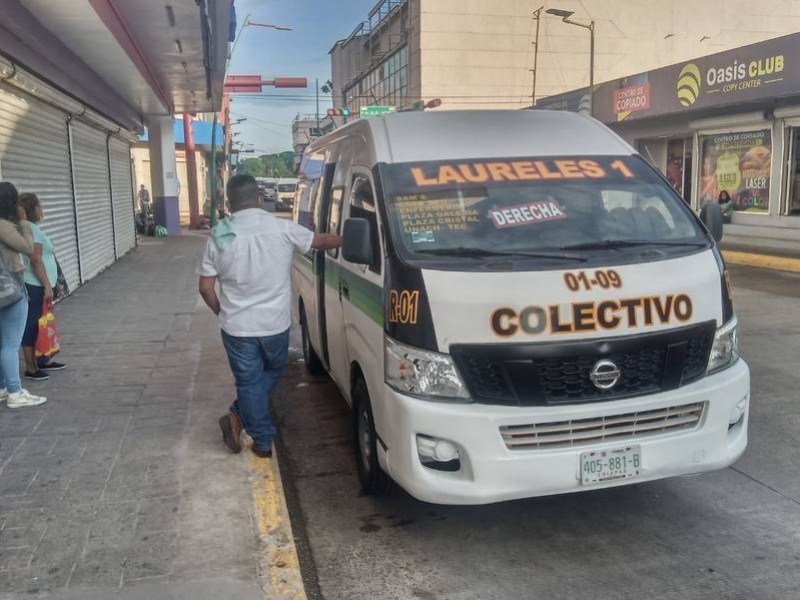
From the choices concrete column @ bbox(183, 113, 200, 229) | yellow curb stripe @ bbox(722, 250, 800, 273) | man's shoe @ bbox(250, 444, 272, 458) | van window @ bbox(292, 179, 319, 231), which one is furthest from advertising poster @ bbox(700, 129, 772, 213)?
concrete column @ bbox(183, 113, 200, 229)

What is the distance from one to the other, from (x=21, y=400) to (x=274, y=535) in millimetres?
2973

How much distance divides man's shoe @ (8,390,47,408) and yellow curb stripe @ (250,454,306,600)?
7.00ft

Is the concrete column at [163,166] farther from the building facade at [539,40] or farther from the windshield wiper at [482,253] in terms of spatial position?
the windshield wiper at [482,253]

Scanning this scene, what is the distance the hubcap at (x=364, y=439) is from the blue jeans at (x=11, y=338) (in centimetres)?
284

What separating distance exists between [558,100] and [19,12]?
2088 centimetres

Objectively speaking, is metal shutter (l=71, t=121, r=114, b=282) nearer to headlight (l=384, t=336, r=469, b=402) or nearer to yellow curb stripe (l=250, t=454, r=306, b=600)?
yellow curb stripe (l=250, t=454, r=306, b=600)

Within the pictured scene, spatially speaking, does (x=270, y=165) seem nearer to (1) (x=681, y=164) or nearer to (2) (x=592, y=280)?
(1) (x=681, y=164)

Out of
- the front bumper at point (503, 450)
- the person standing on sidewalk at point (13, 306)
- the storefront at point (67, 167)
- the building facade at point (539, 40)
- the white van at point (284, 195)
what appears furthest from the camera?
the white van at point (284, 195)

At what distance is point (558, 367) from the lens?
344 centimetres

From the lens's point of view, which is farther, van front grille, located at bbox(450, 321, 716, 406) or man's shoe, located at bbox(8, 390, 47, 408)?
man's shoe, located at bbox(8, 390, 47, 408)

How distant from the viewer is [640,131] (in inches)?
901

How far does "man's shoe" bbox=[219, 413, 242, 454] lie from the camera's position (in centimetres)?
471

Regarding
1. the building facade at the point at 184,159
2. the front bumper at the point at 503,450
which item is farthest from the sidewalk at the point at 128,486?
the building facade at the point at 184,159

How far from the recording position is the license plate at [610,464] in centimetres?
345
